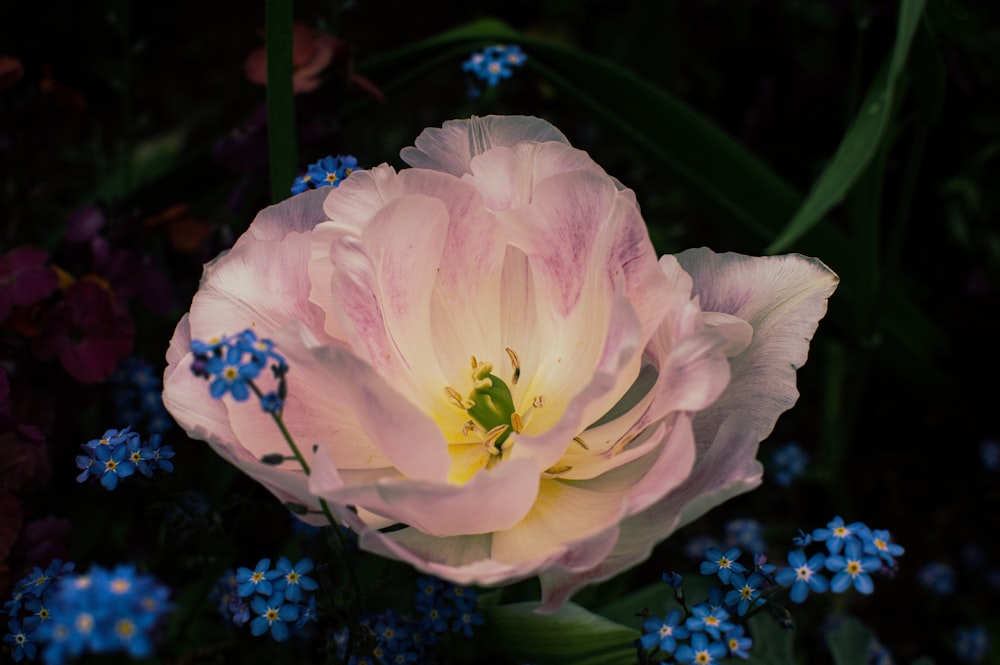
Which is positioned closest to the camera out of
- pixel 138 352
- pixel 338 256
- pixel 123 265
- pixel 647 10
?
pixel 338 256

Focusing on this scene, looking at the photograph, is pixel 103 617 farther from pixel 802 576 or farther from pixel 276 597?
pixel 802 576

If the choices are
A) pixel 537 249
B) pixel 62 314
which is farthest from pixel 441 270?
pixel 62 314

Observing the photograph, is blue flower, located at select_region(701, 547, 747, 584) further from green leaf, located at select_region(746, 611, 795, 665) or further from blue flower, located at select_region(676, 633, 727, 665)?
green leaf, located at select_region(746, 611, 795, 665)

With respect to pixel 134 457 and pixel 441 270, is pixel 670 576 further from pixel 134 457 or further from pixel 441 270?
pixel 134 457

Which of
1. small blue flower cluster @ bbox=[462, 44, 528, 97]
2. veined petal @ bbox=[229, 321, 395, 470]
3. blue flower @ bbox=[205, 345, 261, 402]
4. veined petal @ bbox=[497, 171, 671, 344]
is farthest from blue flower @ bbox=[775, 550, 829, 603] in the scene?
small blue flower cluster @ bbox=[462, 44, 528, 97]

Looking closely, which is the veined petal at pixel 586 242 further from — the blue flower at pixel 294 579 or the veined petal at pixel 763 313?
the blue flower at pixel 294 579
